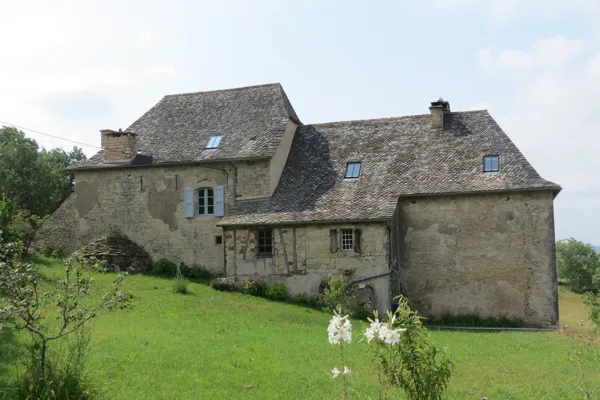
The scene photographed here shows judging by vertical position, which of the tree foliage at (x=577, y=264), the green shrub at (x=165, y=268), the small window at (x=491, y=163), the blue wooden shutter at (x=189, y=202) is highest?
the small window at (x=491, y=163)

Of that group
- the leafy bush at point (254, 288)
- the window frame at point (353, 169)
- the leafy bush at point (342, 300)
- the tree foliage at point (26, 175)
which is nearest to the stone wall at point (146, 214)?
the leafy bush at point (254, 288)

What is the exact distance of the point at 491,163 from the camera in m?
23.3

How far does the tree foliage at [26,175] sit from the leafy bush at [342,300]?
1032 inches

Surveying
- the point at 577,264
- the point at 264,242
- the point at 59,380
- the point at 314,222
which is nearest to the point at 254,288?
the point at 264,242

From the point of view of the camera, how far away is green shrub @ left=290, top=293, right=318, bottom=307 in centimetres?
2216

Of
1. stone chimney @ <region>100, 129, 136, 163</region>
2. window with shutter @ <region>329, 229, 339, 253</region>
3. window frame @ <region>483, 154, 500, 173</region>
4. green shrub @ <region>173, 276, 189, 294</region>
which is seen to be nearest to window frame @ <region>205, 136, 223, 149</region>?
stone chimney @ <region>100, 129, 136, 163</region>

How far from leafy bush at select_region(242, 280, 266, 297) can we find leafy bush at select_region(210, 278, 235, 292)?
502 mm

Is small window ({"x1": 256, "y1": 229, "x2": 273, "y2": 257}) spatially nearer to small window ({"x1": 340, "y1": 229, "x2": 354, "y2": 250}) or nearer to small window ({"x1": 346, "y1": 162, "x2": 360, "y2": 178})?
small window ({"x1": 340, "y1": 229, "x2": 354, "y2": 250})

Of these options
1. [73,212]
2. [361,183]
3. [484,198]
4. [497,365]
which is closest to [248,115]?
[361,183]

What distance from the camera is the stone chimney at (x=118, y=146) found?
27.2m

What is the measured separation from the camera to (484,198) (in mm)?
22453

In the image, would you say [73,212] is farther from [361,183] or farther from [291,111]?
[361,183]

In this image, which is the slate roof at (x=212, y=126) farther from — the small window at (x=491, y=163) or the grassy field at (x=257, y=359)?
the grassy field at (x=257, y=359)

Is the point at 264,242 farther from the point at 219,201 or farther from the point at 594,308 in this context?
the point at 594,308
